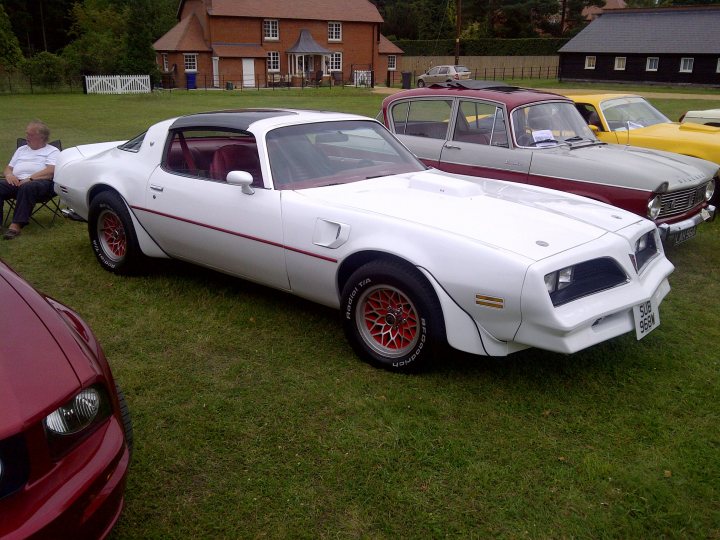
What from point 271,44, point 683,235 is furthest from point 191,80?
point 683,235

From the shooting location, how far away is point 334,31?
2064 inches

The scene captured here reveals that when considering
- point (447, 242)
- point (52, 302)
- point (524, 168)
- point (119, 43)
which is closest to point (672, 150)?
point (524, 168)

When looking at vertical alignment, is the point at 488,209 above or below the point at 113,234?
above

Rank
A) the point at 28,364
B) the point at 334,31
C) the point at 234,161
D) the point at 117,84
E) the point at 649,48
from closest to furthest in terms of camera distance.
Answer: the point at 28,364
the point at 234,161
the point at 117,84
the point at 649,48
the point at 334,31

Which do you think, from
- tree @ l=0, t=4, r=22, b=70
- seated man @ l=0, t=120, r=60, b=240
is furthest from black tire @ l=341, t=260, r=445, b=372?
tree @ l=0, t=4, r=22, b=70

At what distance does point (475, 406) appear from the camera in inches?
147

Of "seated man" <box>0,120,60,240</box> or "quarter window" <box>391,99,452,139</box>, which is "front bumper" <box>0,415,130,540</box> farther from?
"quarter window" <box>391,99,452,139</box>

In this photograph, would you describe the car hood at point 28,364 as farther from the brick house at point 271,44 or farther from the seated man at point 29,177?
the brick house at point 271,44

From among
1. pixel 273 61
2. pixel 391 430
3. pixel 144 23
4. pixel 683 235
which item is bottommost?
pixel 391 430

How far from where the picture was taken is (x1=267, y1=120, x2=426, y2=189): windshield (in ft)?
15.3

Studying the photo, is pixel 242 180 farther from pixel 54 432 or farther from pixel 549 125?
pixel 549 125

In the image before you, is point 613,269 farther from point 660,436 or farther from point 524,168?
point 524,168

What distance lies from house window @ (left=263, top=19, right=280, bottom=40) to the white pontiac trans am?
46509mm

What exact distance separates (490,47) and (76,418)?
63.7 m
